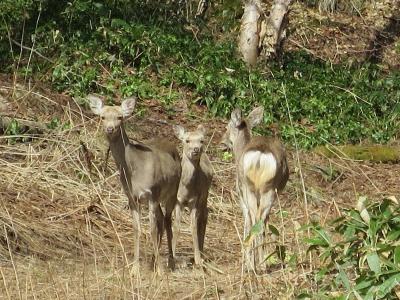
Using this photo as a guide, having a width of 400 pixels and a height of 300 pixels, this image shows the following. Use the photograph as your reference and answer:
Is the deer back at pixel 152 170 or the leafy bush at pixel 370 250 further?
the deer back at pixel 152 170

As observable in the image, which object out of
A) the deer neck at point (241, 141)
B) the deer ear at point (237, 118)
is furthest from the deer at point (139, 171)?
the deer ear at point (237, 118)

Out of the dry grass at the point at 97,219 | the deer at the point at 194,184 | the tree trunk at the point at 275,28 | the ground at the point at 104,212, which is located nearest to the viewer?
the ground at the point at 104,212

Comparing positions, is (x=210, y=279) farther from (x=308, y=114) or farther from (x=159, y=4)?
(x=159, y=4)

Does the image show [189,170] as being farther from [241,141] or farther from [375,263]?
[375,263]

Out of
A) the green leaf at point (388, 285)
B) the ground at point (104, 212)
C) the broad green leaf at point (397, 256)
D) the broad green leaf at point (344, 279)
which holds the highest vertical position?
the broad green leaf at point (397, 256)

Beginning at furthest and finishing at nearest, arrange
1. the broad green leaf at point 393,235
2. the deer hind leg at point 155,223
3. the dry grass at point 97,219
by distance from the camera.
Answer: the deer hind leg at point 155,223, the dry grass at point 97,219, the broad green leaf at point 393,235

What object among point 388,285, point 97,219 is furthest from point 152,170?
point 388,285

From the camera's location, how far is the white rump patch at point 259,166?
10.3 m

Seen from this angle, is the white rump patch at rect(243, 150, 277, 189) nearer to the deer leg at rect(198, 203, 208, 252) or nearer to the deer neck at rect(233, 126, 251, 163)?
the deer leg at rect(198, 203, 208, 252)

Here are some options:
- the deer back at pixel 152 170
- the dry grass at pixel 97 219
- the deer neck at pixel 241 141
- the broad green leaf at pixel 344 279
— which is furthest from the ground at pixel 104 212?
the broad green leaf at pixel 344 279

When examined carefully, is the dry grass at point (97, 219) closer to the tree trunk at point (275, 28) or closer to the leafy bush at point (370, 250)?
Answer: the leafy bush at point (370, 250)

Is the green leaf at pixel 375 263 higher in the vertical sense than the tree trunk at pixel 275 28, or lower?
higher

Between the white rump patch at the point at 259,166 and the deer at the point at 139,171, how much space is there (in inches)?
28.3

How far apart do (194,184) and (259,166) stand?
65 centimetres
